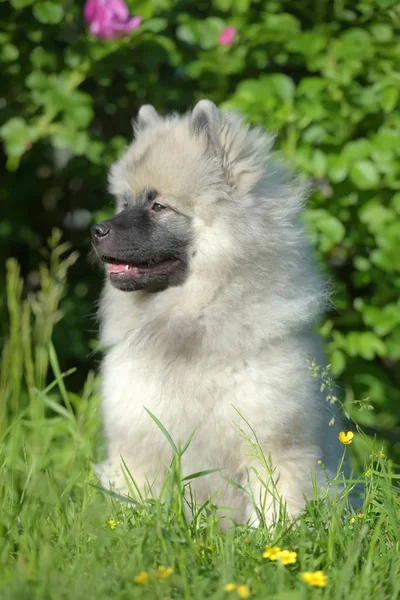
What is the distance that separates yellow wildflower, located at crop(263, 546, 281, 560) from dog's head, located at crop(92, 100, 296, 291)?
46.9 inches

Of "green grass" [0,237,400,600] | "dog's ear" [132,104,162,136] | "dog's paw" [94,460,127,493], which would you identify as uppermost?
"dog's ear" [132,104,162,136]

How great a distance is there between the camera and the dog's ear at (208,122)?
321 centimetres

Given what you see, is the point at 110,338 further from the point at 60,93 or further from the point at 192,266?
the point at 60,93

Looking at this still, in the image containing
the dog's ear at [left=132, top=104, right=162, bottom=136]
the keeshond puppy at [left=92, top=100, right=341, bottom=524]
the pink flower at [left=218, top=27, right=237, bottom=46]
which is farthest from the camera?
the pink flower at [left=218, top=27, right=237, bottom=46]

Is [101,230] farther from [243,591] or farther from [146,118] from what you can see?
[243,591]

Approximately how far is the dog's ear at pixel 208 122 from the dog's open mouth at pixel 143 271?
1.64 ft

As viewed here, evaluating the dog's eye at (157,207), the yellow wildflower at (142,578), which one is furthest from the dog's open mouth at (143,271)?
the yellow wildflower at (142,578)

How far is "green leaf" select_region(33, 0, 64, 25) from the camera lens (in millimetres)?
3963

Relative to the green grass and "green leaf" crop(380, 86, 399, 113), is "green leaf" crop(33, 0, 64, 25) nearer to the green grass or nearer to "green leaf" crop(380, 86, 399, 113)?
"green leaf" crop(380, 86, 399, 113)

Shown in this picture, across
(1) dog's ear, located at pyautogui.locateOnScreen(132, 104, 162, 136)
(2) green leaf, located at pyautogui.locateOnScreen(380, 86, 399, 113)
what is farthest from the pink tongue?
(2) green leaf, located at pyautogui.locateOnScreen(380, 86, 399, 113)

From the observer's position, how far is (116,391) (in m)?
A: 3.17

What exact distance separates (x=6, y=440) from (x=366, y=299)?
235cm

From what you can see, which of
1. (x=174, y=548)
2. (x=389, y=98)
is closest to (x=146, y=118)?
(x=389, y=98)

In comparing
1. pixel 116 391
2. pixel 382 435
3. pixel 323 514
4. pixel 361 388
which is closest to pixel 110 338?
pixel 116 391
